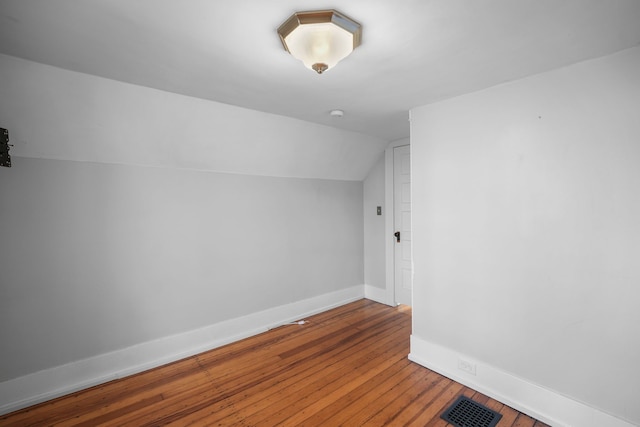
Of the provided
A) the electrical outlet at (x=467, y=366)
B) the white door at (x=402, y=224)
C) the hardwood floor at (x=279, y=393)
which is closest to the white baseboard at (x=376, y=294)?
the white door at (x=402, y=224)

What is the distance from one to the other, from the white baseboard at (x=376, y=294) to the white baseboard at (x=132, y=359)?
1158mm

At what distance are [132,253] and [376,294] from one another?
330 centimetres

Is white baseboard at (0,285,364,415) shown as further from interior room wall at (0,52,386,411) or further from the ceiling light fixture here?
the ceiling light fixture

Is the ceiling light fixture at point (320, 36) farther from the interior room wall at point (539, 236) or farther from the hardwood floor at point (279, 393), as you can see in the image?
the hardwood floor at point (279, 393)

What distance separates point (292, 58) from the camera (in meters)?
1.83

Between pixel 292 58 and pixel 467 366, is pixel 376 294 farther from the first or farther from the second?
pixel 292 58

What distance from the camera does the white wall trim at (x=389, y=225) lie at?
4.22 m

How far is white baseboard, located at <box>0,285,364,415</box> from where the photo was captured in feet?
7.25

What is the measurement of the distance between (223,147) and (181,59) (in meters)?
1.21

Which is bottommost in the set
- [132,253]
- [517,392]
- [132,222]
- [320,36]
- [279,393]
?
[279,393]

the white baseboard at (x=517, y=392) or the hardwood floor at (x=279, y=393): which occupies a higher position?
the white baseboard at (x=517, y=392)

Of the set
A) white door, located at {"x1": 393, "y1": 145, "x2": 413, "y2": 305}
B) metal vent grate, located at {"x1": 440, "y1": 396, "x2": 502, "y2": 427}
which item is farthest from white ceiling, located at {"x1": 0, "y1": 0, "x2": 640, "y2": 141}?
metal vent grate, located at {"x1": 440, "y1": 396, "x2": 502, "y2": 427}

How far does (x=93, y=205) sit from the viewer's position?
2.51 meters

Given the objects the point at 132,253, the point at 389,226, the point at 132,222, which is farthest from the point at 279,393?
the point at 389,226
